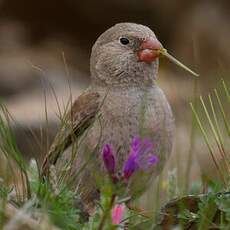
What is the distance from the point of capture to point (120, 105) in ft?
18.7

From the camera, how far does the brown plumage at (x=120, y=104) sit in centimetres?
540

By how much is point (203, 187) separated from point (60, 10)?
11051mm

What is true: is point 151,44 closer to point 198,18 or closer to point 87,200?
point 87,200

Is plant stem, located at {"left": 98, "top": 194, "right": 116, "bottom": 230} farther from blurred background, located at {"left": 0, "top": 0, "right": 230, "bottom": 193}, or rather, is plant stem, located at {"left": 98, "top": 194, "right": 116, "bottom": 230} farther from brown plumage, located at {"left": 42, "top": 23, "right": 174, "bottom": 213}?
blurred background, located at {"left": 0, "top": 0, "right": 230, "bottom": 193}

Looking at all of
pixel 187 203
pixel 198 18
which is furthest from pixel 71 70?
pixel 187 203

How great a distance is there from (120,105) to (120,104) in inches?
0.5

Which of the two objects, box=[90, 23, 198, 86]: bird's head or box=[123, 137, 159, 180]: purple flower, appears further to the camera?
box=[90, 23, 198, 86]: bird's head

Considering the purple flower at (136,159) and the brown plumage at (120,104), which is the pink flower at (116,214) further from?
the brown plumage at (120,104)

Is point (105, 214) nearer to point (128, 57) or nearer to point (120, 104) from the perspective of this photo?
point (120, 104)

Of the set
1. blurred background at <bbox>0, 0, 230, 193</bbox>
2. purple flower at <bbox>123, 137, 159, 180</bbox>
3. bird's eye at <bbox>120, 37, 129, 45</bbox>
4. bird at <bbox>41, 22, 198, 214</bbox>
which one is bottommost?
blurred background at <bbox>0, 0, 230, 193</bbox>

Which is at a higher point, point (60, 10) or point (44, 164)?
point (44, 164)

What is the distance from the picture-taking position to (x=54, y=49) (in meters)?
15.7

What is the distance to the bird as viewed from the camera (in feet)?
17.7

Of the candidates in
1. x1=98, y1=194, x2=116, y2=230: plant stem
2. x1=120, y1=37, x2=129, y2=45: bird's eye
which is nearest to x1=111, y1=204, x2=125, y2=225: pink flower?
x1=98, y1=194, x2=116, y2=230: plant stem
